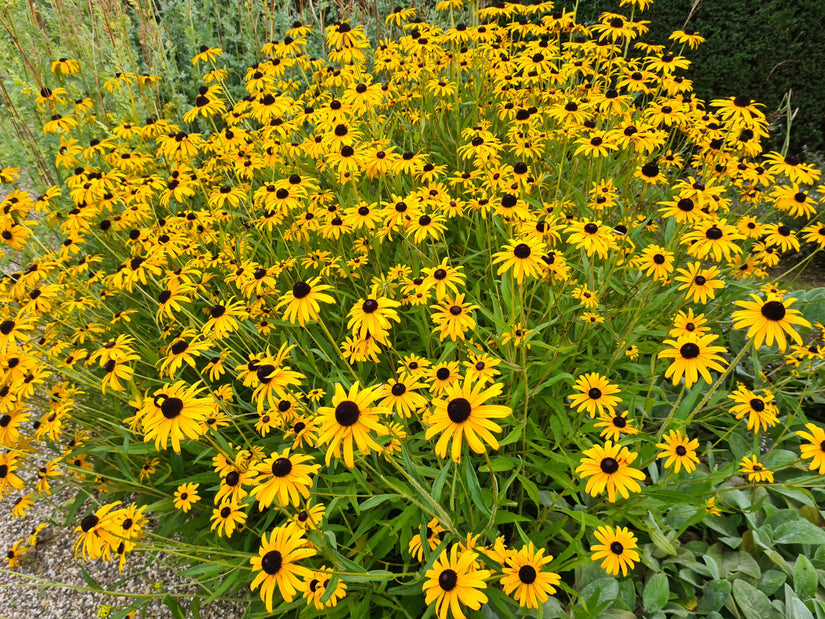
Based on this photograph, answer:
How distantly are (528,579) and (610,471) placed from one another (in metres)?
0.49

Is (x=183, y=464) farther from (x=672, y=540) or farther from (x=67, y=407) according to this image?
(x=672, y=540)

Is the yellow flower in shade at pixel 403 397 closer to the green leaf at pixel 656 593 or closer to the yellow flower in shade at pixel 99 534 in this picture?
the yellow flower in shade at pixel 99 534

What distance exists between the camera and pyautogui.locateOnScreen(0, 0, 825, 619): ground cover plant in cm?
186

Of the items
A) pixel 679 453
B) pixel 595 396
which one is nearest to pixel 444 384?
pixel 595 396

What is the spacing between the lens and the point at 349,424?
1.52 meters

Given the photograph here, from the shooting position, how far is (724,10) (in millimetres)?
5117

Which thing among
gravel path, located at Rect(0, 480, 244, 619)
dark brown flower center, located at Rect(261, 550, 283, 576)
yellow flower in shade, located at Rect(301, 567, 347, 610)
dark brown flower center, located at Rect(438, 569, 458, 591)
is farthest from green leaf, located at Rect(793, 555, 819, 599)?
gravel path, located at Rect(0, 480, 244, 619)

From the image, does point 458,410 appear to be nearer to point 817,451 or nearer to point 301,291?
point 301,291

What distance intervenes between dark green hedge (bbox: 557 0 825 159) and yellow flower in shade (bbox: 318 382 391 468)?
5573 mm

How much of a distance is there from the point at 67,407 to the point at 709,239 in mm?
3236

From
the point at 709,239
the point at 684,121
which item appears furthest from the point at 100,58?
the point at 709,239

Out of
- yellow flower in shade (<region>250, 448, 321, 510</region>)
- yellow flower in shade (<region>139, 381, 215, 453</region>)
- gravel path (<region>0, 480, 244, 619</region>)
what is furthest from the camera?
gravel path (<region>0, 480, 244, 619</region>)

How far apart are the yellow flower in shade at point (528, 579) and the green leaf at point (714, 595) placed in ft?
3.48

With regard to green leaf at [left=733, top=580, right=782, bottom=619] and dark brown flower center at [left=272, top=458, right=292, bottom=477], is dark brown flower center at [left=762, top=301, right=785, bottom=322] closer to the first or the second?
green leaf at [left=733, top=580, right=782, bottom=619]
